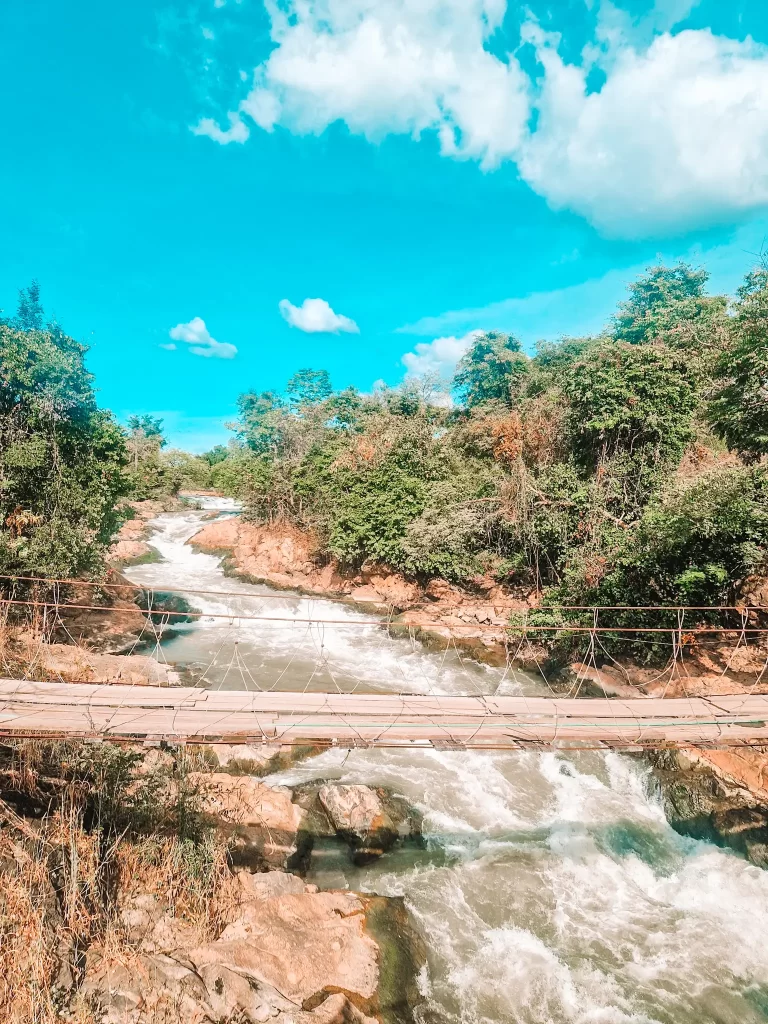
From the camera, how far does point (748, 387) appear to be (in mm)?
8648

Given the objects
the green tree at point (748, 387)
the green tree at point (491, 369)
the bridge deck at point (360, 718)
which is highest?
the green tree at point (491, 369)

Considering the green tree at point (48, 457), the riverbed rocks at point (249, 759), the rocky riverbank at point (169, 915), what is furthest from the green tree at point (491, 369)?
the rocky riverbank at point (169, 915)

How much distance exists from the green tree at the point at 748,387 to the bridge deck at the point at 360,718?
503 centimetres

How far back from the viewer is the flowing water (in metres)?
4.11

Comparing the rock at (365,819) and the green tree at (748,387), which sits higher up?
the green tree at (748,387)

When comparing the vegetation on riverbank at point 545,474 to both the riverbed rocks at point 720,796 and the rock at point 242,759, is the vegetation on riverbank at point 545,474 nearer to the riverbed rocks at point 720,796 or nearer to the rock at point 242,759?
the riverbed rocks at point 720,796

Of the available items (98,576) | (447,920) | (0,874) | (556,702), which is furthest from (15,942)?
(98,576)

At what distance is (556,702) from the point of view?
5922mm

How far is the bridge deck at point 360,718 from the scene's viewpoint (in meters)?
4.50

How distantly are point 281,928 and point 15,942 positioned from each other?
74.0 inches

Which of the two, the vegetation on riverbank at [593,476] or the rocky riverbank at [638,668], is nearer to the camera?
the rocky riverbank at [638,668]

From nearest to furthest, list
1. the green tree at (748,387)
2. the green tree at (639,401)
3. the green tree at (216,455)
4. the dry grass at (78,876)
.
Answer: the dry grass at (78,876), the green tree at (748,387), the green tree at (639,401), the green tree at (216,455)

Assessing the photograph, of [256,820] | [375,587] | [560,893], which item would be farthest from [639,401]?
A: [256,820]

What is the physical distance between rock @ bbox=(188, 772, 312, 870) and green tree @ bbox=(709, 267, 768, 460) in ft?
29.7
